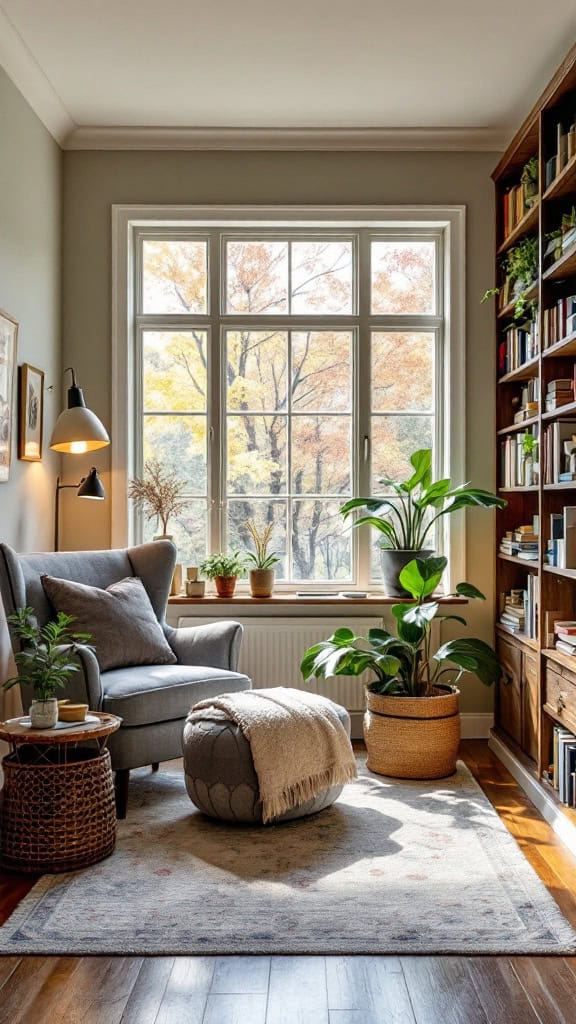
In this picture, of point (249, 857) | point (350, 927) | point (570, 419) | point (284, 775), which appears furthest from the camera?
point (570, 419)

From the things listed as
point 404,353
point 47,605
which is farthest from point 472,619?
point 47,605

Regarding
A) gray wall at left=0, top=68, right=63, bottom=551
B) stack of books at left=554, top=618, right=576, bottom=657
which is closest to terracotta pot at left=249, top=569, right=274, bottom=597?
gray wall at left=0, top=68, right=63, bottom=551

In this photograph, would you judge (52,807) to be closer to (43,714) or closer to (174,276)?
(43,714)

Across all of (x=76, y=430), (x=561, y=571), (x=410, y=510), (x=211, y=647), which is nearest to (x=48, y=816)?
(x=211, y=647)

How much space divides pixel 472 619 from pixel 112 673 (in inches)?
76.1

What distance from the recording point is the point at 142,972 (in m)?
2.30

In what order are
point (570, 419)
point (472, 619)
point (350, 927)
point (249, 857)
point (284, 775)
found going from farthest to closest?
point (472, 619), point (570, 419), point (284, 775), point (249, 857), point (350, 927)

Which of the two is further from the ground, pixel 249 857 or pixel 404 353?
pixel 404 353

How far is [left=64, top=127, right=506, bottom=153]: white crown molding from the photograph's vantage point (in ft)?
15.3

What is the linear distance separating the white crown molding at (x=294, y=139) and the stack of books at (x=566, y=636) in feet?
8.27

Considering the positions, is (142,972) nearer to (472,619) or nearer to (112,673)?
(112,673)

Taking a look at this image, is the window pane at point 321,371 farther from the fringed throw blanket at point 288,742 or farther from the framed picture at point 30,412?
the fringed throw blanket at point 288,742

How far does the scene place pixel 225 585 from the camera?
4.64 meters

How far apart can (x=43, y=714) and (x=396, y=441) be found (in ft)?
8.31
